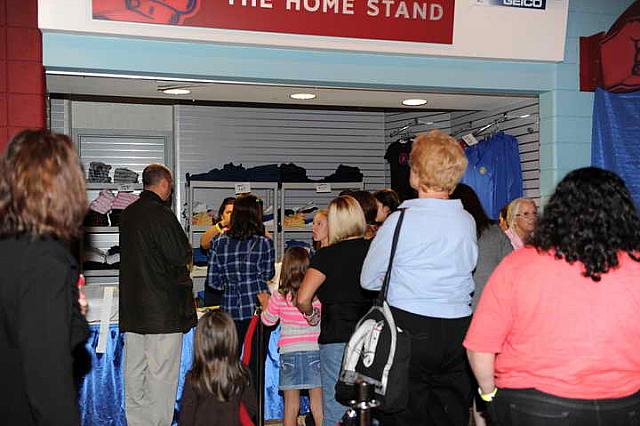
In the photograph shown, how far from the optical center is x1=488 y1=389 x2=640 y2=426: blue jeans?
96.6 inches

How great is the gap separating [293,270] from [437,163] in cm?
174

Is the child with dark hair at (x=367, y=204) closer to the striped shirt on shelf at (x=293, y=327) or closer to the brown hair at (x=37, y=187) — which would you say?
the striped shirt on shelf at (x=293, y=327)

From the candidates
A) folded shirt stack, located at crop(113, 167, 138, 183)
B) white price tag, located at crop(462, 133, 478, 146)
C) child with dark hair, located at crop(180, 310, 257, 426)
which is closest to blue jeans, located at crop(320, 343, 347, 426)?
child with dark hair, located at crop(180, 310, 257, 426)

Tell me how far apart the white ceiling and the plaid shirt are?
48.0 inches

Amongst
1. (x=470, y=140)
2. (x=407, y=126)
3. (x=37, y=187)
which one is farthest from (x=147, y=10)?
(x=407, y=126)

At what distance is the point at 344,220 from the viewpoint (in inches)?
165

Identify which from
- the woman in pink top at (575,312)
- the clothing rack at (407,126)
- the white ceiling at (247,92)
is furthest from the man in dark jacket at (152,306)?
the clothing rack at (407,126)

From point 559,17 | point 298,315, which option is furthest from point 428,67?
point 298,315

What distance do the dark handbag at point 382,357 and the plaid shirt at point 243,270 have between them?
216 cm

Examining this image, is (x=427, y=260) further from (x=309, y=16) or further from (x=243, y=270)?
(x=309, y=16)

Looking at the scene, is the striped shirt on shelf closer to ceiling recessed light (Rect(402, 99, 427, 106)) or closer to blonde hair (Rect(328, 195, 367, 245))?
blonde hair (Rect(328, 195, 367, 245))

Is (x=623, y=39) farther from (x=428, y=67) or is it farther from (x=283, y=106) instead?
(x=283, y=106)

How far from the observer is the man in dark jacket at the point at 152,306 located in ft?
16.3

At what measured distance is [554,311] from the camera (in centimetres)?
246
